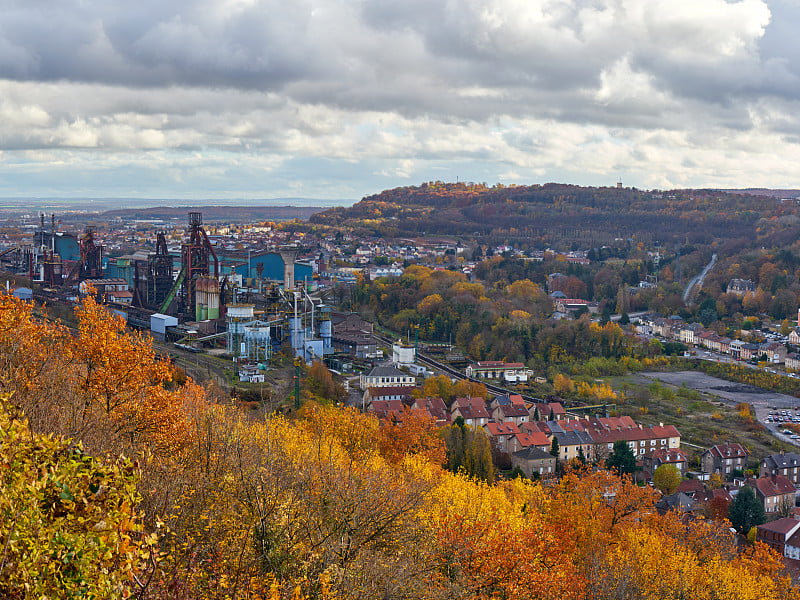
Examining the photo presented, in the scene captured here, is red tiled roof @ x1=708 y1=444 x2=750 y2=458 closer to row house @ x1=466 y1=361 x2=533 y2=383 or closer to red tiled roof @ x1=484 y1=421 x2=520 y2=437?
red tiled roof @ x1=484 y1=421 x2=520 y2=437

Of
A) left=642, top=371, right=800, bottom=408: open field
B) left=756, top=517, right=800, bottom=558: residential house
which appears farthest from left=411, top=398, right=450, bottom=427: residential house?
left=642, top=371, right=800, bottom=408: open field

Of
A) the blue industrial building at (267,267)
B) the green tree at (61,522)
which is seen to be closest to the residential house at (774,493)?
the green tree at (61,522)

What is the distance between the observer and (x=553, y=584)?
777cm

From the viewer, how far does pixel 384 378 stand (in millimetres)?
26422

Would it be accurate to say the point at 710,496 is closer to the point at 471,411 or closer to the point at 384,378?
the point at 471,411

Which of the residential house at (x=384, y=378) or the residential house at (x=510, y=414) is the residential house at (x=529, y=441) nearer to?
the residential house at (x=510, y=414)

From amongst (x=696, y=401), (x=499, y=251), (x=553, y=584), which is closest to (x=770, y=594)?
(x=553, y=584)

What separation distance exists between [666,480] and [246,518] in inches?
599

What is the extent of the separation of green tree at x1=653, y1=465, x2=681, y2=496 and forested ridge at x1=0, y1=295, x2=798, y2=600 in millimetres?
4531

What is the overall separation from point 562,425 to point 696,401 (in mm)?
8395

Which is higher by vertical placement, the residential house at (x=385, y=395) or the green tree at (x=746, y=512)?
the residential house at (x=385, y=395)

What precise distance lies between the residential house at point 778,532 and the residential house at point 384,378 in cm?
1303

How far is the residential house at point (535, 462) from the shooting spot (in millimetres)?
19969

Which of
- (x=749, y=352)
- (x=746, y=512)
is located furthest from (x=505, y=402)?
(x=749, y=352)
